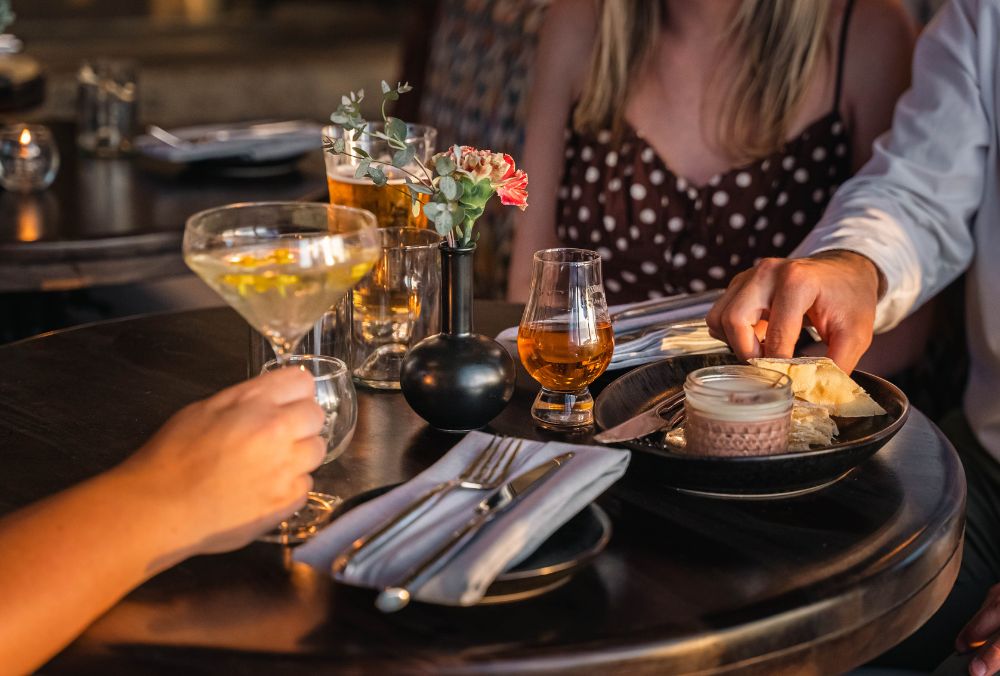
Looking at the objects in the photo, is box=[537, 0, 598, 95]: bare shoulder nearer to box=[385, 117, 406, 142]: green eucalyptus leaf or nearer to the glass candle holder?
the glass candle holder

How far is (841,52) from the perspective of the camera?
1892 mm

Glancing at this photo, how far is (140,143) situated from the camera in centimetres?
246

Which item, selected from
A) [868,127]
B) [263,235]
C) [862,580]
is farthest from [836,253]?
[263,235]

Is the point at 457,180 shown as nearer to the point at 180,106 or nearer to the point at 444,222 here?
the point at 444,222

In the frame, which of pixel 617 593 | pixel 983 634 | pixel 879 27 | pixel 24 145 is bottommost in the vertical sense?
pixel 983 634

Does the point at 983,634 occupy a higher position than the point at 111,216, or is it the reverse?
the point at 111,216

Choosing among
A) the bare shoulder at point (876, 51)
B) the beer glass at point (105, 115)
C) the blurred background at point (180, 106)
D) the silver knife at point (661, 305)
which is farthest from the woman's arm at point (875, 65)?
the beer glass at point (105, 115)

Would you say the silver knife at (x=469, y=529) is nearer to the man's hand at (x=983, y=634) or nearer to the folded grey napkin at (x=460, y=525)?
the folded grey napkin at (x=460, y=525)

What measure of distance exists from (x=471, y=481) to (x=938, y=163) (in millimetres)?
1066

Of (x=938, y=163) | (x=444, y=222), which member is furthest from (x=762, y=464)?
(x=938, y=163)

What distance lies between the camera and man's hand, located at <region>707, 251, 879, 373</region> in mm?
1236

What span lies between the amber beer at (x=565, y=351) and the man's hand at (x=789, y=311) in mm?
178

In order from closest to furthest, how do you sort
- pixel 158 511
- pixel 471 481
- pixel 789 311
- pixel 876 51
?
pixel 158 511, pixel 471 481, pixel 789 311, pixel 876 51

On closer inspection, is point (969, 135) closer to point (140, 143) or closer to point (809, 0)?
point (809, 0)
